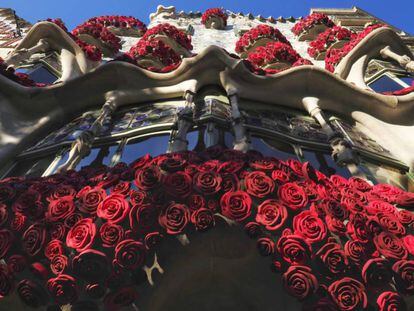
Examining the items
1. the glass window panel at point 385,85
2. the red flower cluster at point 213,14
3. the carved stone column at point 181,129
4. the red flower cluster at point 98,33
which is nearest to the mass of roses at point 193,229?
the carved stone column at point 181,129

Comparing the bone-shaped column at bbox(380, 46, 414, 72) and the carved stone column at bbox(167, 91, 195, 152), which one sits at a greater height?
Answer: the bone-shaped column at bbox(380, 46, 414, 72)

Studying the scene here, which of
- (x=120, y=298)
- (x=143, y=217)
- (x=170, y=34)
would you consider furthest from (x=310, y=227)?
(x=170, y=34)

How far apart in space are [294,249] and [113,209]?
159cm

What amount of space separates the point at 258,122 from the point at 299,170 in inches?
88.7

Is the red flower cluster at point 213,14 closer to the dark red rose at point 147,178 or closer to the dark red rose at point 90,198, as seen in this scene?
the dark red rose at point 147,178

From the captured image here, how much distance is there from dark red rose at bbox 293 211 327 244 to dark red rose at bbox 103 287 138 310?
1499 mm

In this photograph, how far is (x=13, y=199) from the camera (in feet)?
13.5

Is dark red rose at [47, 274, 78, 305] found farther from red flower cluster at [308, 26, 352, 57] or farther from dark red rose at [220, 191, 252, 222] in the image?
red flower cluster at [308, 26, 352, 57]

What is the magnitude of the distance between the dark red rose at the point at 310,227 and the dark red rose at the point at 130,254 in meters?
1.35

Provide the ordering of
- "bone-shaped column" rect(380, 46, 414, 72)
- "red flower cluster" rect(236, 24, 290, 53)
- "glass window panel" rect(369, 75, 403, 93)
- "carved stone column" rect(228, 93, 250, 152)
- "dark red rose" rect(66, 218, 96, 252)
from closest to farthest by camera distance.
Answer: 1. "dark red rose" rect(66, 218, 96, 252)
2. "carved stone column" rect(228, 93, 250, 152)
3. "glass window panel" rect(369, 75, 403, 93)
4. "bone-shaped column" rect(380, 46, 414, 72)
5. "red flower cluster" rect(236, 24, 290, 53)

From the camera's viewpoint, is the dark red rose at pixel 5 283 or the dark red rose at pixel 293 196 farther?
the dark red rose at pixel 293 196

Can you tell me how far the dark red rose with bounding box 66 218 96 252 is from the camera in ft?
11.8

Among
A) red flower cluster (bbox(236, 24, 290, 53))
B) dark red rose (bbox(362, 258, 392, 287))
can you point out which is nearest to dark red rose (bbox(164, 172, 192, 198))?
dark red rose (bbox(362, 258, 392, 287))

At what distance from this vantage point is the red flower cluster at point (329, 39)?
14.3 metres
